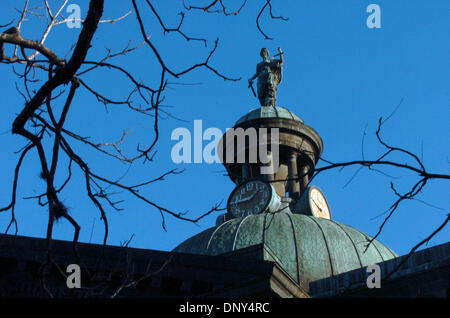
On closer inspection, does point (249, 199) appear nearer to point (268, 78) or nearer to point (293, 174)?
point (293, 174)

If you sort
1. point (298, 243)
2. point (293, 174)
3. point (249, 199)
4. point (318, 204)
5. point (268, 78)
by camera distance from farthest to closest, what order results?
→ point (268, 78)
point (293, 174)
point (318, 204)
point (249, 199)
point (298, 243)

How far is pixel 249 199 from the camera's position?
Answer: 28.3 metres

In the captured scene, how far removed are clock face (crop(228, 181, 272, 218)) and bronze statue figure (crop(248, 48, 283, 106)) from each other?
804cm

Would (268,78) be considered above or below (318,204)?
above

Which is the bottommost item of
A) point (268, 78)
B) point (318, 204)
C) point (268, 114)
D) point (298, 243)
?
point (298, 243)

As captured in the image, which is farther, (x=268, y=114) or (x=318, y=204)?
(x=268, y=114)

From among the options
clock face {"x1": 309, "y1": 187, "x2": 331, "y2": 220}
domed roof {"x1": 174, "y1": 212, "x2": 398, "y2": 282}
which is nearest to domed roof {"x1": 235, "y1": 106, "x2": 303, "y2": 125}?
clock face {"x1": 309, "y1": 187, "x2": 331, "y2": 220}

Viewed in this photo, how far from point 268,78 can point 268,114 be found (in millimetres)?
3117

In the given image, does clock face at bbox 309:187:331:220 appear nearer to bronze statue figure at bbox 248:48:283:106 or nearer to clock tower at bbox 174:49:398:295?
clock tower at bbox 174:49:398:295

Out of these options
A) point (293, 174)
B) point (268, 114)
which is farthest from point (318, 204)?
point (268, 114)
